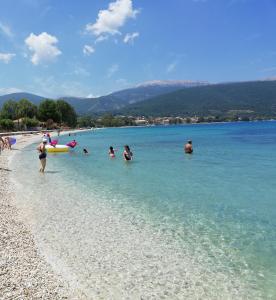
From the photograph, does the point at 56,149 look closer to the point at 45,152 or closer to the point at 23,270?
the point at 45,152

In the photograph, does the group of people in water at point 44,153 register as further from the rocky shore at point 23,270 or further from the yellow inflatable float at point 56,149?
the rocky shore at point 23,270

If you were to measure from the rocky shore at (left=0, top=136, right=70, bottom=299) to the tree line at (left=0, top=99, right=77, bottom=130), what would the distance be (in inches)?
3927

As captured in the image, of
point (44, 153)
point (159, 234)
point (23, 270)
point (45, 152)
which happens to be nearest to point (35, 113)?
point (45, 152)

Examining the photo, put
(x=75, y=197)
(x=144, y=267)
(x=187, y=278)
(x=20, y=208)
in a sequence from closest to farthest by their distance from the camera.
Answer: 1. (x=187, y=278)
2. (x=144, y=267)
3. (x=20, y=208)
4. (x=75, y=197)

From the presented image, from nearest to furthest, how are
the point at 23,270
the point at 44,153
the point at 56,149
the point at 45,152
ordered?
the point at 23,270 → the point at 44,153 → the point at 45,152 → the point at 56,149

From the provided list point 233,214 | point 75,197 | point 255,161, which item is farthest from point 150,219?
point 255,161

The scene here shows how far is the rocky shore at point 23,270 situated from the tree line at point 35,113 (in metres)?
99.8

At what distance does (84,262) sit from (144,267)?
1431mm

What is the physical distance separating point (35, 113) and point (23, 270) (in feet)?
403

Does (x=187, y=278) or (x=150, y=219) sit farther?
(x=150, y=219)

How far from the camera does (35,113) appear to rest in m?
125

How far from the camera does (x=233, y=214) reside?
1211 cm

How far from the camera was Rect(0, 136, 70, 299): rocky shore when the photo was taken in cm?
650

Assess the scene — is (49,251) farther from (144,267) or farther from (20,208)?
(20,208)
